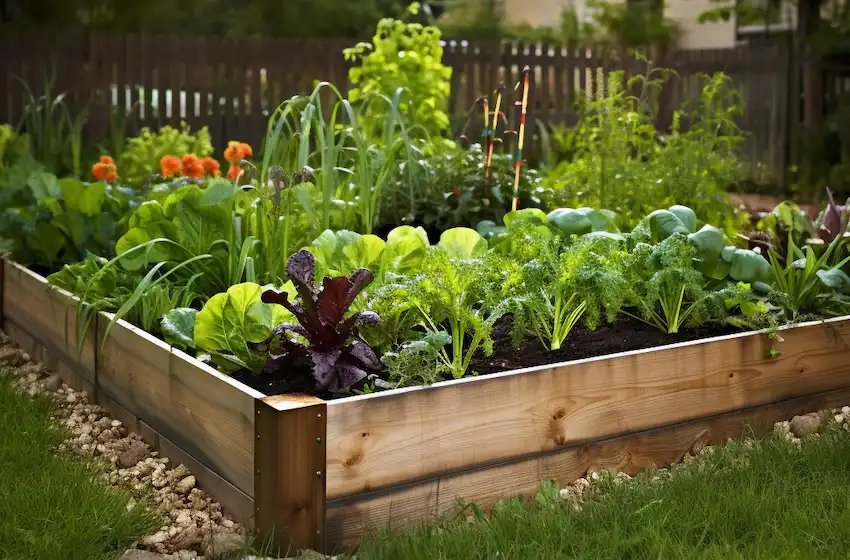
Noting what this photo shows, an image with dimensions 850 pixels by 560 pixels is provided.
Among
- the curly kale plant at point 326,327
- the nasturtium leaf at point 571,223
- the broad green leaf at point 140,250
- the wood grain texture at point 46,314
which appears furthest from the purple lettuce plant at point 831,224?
the wood grain texture at point 46,314

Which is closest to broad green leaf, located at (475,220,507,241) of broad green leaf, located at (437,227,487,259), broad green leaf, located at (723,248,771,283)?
broad green leaf, located at (437,227,487,259)

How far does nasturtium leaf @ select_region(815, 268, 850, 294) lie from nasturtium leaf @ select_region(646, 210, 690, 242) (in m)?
0.48

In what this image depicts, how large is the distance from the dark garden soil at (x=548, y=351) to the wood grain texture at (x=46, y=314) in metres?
0.97

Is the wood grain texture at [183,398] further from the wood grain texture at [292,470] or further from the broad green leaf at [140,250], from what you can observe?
the broad green leaf at [140,250]

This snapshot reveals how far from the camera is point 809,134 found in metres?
10.8

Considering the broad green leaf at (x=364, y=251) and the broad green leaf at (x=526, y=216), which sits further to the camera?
the broad green leaf at (x=526, y=216)

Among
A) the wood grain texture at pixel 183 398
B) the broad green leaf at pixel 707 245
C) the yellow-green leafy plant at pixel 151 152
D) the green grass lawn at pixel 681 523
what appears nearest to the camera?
the green grass lawn at pixel 681 523

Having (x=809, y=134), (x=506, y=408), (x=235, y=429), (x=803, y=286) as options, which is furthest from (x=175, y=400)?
(x=809, y=134)

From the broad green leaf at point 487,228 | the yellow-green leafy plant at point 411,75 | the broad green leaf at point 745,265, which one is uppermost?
the yellow-green leafy plant at point 411,75

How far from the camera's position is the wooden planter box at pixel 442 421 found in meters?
2.32

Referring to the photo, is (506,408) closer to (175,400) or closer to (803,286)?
(175,400)

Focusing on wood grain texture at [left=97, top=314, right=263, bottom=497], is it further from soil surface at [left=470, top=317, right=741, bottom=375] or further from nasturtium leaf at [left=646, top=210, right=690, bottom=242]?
nasturtium leaf at [left=646, top=210, right=690, bottom=242]

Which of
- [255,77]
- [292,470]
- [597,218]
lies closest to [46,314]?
[292,470]

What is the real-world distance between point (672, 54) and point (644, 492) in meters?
10.7
